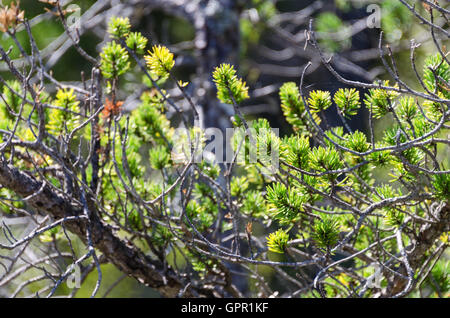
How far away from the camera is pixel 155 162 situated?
1614 mm

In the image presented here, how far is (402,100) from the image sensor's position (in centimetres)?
122

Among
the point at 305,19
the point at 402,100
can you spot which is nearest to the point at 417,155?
the point at 402,100

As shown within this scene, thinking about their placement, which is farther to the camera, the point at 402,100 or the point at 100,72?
the point at 100,72
